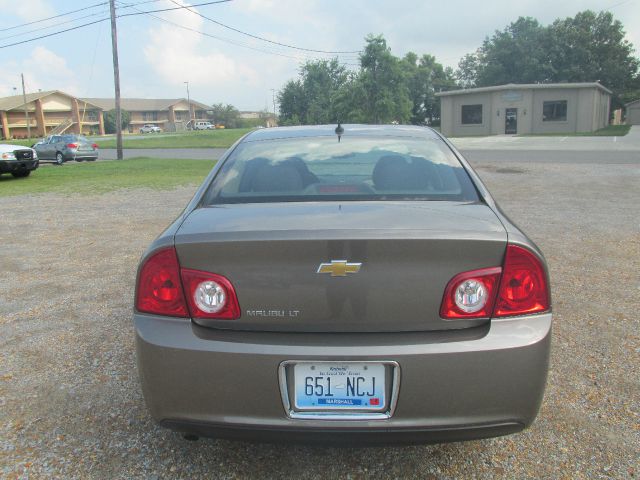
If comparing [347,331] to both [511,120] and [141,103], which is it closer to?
[511,120]

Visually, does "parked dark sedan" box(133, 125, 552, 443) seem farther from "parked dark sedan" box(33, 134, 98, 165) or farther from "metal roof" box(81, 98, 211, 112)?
"metal roof" box(81, 98, 211, 112)

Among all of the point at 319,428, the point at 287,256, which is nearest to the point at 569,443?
the point at 319,428

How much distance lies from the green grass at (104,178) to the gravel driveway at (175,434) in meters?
7.59

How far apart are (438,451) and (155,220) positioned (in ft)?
23.9

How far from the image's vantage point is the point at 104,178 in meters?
17.3

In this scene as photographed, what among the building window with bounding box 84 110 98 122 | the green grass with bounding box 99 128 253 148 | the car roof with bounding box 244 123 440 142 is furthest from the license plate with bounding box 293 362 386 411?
the building window with bounding box 84 110 98 122

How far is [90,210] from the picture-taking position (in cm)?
1042

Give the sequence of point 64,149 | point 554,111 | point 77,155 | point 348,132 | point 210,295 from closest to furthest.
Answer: point 210,295 → point 348,132 → point 64,149 → point 77,155 → point 554,111

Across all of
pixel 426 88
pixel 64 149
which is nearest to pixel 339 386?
pixel 64 149

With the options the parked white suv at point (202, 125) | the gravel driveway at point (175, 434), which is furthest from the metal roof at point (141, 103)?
the gravel driveway at point (175, 434)

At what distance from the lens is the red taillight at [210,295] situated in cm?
203

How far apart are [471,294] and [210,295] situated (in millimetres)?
975

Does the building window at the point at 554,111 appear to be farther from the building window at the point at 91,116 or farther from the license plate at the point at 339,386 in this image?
the building window at the point at 91,116

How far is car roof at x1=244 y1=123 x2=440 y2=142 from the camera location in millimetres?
3375
